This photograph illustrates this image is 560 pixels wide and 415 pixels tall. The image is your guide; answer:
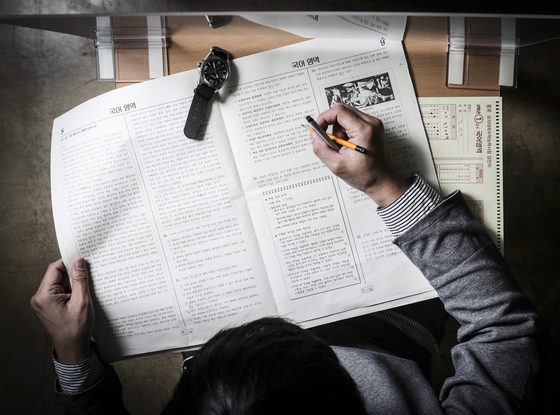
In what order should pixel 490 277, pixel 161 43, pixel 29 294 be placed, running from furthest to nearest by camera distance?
pixel 29 294
pixel 161 43
pixel 490 277

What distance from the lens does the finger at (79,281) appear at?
0.70 m

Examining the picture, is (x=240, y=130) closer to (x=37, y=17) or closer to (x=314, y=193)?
(x=314, y=193)

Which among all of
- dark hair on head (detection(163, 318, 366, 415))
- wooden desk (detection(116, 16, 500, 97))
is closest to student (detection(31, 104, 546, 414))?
dark hair on head (detection(163, 318, 366, 415))

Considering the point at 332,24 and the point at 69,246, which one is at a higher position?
the point at 332,24

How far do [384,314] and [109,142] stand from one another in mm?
671

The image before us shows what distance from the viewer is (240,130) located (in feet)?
2.28

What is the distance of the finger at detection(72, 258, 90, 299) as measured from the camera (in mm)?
703

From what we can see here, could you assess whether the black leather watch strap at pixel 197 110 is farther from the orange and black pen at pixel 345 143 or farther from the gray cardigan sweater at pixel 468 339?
the gray cardigan sweater at pixel 468 339

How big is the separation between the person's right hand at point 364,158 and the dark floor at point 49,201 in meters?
0.72

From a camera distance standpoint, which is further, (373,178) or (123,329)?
(123,329)

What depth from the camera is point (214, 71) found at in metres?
0.67

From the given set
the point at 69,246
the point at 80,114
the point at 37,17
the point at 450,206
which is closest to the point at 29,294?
the point at 69,246

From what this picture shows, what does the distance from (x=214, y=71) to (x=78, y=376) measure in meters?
0.65

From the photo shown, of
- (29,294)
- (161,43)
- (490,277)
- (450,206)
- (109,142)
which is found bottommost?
(29,294)
